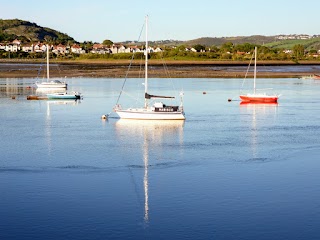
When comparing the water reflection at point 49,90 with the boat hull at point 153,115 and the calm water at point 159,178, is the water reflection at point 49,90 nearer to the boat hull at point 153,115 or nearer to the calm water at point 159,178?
the calm water at point 159,178

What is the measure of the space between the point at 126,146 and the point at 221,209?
12103mm

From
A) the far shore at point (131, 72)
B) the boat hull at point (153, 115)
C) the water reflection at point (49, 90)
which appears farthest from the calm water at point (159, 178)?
the far shore at point (131, 72)

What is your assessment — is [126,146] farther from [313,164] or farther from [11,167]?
[313,164]

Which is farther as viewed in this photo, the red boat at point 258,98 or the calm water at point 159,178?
the red boat at point 258,98

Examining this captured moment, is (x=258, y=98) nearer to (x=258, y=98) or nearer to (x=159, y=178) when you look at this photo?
(x=258, y=98)

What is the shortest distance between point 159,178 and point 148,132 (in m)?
12.5

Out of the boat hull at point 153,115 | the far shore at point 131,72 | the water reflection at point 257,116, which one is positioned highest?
the far shore at point 131,72

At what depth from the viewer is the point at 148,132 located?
119 ft

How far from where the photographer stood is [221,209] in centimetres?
1967

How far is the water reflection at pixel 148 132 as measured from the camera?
31.8 m

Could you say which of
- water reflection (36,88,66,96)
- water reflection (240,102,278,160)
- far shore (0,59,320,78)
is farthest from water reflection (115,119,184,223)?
far shore (0,59,320,78)

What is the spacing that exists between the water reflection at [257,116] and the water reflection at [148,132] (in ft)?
14.2

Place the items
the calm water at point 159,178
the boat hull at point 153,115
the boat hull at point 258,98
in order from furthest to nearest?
the boat hull at point 258,98, the boat hull at point 153,115, the calm water at point 159,178

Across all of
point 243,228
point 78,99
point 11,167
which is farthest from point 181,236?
point 78,99
